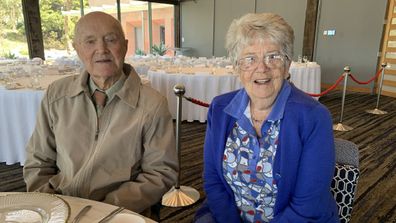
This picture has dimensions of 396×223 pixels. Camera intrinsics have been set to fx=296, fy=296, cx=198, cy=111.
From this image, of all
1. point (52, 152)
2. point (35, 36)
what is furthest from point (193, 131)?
point (35, 36)

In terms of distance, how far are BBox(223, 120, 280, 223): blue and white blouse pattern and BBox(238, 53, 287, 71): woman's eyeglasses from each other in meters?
0.25

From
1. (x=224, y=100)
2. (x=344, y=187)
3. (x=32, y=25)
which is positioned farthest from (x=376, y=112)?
(x=32, y=25)

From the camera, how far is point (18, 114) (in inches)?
125

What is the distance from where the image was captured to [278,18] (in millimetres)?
1219

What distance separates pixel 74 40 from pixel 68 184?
27.5 inches

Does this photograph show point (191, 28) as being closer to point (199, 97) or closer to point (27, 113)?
point (199, 97)

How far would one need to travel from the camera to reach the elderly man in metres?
1.34

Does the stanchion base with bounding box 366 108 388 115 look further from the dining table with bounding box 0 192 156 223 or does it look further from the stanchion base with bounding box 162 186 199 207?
the dining table with bounding box 0 192 156 223

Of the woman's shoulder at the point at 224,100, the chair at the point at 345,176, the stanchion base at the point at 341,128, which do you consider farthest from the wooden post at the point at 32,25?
the chair at the point at 345,176

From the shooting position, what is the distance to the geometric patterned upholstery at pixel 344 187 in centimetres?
126

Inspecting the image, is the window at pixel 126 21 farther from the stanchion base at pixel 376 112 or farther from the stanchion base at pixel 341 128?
the stanchion base at pixel 376 112

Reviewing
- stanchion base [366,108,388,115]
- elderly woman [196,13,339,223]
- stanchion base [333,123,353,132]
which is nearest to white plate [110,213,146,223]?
elderly woman [196,13,339,223]

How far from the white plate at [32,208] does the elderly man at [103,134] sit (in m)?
0.38

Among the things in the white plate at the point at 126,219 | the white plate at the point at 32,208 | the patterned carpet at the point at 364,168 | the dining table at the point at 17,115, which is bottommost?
the patterned carpet at the point at 364,168
